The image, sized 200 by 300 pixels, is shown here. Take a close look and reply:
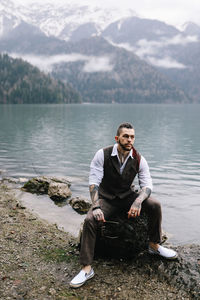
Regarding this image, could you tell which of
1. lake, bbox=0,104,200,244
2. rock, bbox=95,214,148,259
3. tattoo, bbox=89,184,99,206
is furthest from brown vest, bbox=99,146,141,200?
lake, bbox=0,104,200,244

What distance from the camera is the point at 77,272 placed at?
7941 mm

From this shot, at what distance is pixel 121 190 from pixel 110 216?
827 millimetres

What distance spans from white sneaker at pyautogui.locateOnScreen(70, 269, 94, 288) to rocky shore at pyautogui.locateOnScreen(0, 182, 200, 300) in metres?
0.13

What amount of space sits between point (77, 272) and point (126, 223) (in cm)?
194

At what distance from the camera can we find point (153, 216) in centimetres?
811

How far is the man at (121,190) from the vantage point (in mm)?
7891

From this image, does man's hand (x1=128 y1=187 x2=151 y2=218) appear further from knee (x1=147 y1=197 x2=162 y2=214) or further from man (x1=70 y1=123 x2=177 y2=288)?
knee (x1=147 y1=197 x2=162 y2=214)

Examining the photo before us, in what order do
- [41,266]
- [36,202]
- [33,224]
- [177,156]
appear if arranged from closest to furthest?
[41,266], [33,224], [36,202], [177,156]

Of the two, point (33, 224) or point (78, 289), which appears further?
point (33, 224)

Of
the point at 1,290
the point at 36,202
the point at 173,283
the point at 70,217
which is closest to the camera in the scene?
the point at 1,290

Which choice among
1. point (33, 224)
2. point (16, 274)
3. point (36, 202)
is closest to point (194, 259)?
point (16, 274)

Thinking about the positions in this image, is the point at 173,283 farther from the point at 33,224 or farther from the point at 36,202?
the point at 36,202

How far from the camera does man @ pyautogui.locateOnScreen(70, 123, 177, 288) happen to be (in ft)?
25.9

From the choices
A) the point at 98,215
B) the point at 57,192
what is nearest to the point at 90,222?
the point at 98,215
